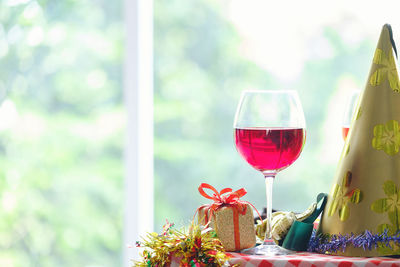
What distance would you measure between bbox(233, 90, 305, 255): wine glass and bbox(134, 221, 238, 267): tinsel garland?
0.07 m

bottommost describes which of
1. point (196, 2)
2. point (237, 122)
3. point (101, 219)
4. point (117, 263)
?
point (117, 263)

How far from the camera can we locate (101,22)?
3641 millimetres

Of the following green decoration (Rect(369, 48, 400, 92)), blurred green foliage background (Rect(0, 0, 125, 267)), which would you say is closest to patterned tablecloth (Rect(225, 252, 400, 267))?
green decoration (Rect(369, 48, 400, 92))

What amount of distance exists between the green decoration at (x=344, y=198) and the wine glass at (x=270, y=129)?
0.24 ft

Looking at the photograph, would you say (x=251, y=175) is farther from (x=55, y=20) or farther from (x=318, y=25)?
(x=55, y=20)

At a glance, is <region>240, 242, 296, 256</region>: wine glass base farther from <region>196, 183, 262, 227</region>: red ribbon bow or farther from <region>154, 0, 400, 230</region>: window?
<region>154, 0, 400, 230</region>: window

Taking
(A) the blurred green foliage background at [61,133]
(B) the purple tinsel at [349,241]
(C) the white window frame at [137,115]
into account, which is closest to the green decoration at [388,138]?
(B) the purple tinsel at [349,241]

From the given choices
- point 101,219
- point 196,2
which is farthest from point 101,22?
point 101,219

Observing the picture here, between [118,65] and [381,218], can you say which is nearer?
[381,218]

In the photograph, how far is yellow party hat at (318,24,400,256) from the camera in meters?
0.66

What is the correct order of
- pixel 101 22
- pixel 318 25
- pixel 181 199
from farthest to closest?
pixel 181 199 < pixel 318 25 < pixel 101 22

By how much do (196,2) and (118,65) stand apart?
85 cm

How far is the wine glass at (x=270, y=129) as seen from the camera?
68 cm

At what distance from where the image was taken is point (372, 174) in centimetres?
67
